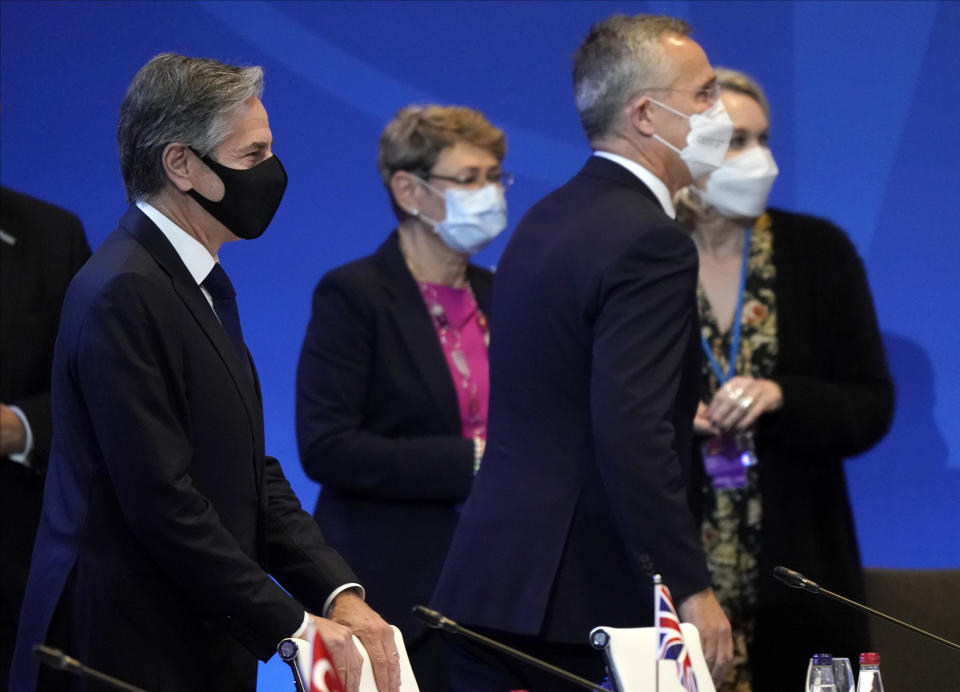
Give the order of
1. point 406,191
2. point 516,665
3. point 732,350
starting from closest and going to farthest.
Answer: point 516,665 → point 732,350 → point 406,191

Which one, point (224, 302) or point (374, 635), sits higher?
point (224, 302)

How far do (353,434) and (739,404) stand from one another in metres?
0.86

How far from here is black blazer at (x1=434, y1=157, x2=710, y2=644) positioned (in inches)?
95.6

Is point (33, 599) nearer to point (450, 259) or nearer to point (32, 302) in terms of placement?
point (32, 302)

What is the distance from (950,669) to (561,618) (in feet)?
3.28

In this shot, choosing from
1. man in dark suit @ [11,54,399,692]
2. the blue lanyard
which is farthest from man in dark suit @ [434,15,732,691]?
the blue lanyard

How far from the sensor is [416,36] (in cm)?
450

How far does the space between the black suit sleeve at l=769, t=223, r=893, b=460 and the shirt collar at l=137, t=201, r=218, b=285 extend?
1551 mm

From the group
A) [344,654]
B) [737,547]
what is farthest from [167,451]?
[737,547]

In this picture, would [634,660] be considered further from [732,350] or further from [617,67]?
[732,350]

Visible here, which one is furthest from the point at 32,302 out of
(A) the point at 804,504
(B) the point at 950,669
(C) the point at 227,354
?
(B) the point at 950,669

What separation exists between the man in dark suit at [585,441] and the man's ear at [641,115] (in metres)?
0.08

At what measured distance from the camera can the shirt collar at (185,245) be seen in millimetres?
2170

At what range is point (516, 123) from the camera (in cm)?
453
